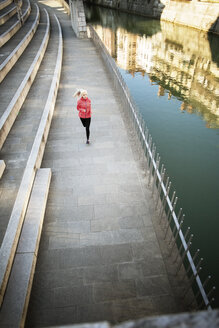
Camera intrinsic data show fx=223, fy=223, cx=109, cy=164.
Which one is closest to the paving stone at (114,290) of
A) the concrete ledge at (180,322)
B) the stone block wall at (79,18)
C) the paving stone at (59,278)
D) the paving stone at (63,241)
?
the paving stone at (59,278)

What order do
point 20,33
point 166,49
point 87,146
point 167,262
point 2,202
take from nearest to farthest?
point 167,262 < point 2,202 < point 87,146 < point 20,33 < point 166,49

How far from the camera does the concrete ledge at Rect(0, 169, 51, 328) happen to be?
3.46 meters

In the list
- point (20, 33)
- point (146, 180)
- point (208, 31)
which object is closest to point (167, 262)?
point (146, 180)

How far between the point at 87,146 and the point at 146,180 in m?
2.58

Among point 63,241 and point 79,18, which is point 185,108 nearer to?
point 63,241

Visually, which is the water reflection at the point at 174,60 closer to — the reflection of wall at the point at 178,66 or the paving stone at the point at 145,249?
the reflection of wall at the point at 178,66

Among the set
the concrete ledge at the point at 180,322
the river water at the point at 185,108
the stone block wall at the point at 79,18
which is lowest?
the river water at the point at 185,108

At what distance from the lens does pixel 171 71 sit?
1956cm

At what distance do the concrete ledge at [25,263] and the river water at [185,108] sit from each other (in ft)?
12.5

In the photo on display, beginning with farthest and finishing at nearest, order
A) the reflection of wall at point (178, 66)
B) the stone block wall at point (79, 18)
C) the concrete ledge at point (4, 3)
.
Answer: the concrete ledge at point (4, 3) < the stone block wall at point (79, 18) < the reflection of wall at point (178, 66)

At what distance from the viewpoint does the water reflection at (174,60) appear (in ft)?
50.9

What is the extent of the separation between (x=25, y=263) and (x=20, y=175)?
2.65 m

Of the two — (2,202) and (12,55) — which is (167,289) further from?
(12,55)

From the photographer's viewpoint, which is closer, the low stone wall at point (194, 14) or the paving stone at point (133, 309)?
the paving stone at point (133, 309)
